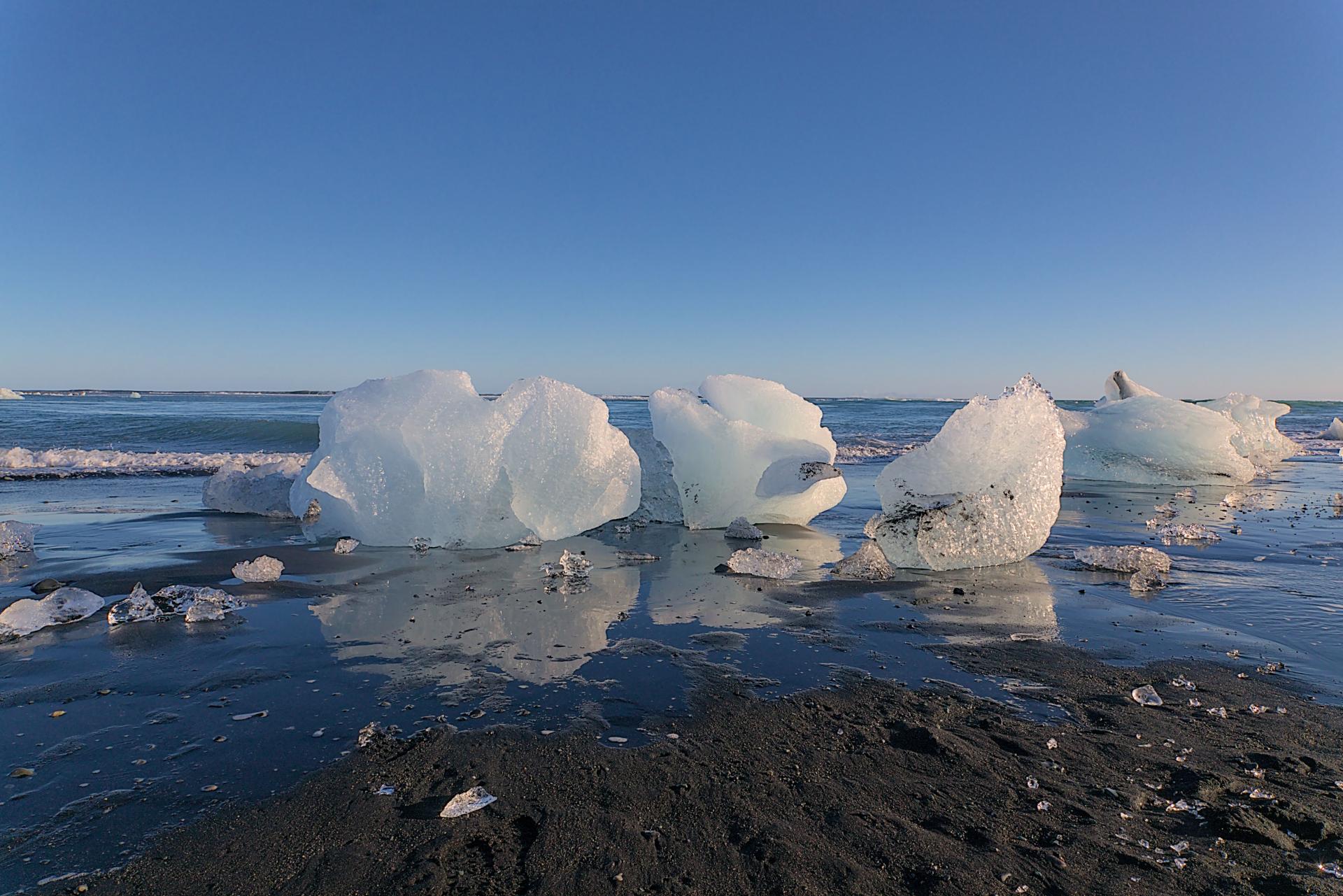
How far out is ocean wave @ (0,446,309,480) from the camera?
9.10 meters

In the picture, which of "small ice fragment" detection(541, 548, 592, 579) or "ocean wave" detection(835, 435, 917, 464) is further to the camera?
"ocean wave" detection(835, 435, 917, 464)

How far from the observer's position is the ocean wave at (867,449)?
12.4 meters

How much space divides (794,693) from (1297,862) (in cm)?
126

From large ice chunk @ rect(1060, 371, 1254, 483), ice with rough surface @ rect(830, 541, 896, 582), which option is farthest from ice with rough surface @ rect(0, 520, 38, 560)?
large ice chunk @ rect(1060, 371, 1254, 483)

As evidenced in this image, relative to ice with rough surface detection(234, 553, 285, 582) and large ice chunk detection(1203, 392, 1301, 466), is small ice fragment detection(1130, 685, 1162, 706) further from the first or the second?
large ice chunk detection(1203, 392, 1301, 466)

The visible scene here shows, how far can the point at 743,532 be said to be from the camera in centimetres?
545

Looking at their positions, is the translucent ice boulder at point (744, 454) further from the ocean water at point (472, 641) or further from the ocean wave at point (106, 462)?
the ocean wave at point (106, 462)

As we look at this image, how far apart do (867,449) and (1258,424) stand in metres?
7.28

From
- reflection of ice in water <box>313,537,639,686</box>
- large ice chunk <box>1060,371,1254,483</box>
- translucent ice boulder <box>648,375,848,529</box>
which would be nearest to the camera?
reflection of ice in water <box>313,537,639,686</box>

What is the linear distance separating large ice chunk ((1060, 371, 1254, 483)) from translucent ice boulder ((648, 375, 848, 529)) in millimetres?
6020

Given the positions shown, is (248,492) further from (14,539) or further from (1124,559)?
(1124,559)

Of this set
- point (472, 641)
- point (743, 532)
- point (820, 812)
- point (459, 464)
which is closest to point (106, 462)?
point (459, 464)

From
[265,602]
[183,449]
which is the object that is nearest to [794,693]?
[265,602]

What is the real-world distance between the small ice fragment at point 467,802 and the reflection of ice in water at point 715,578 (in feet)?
4.96
